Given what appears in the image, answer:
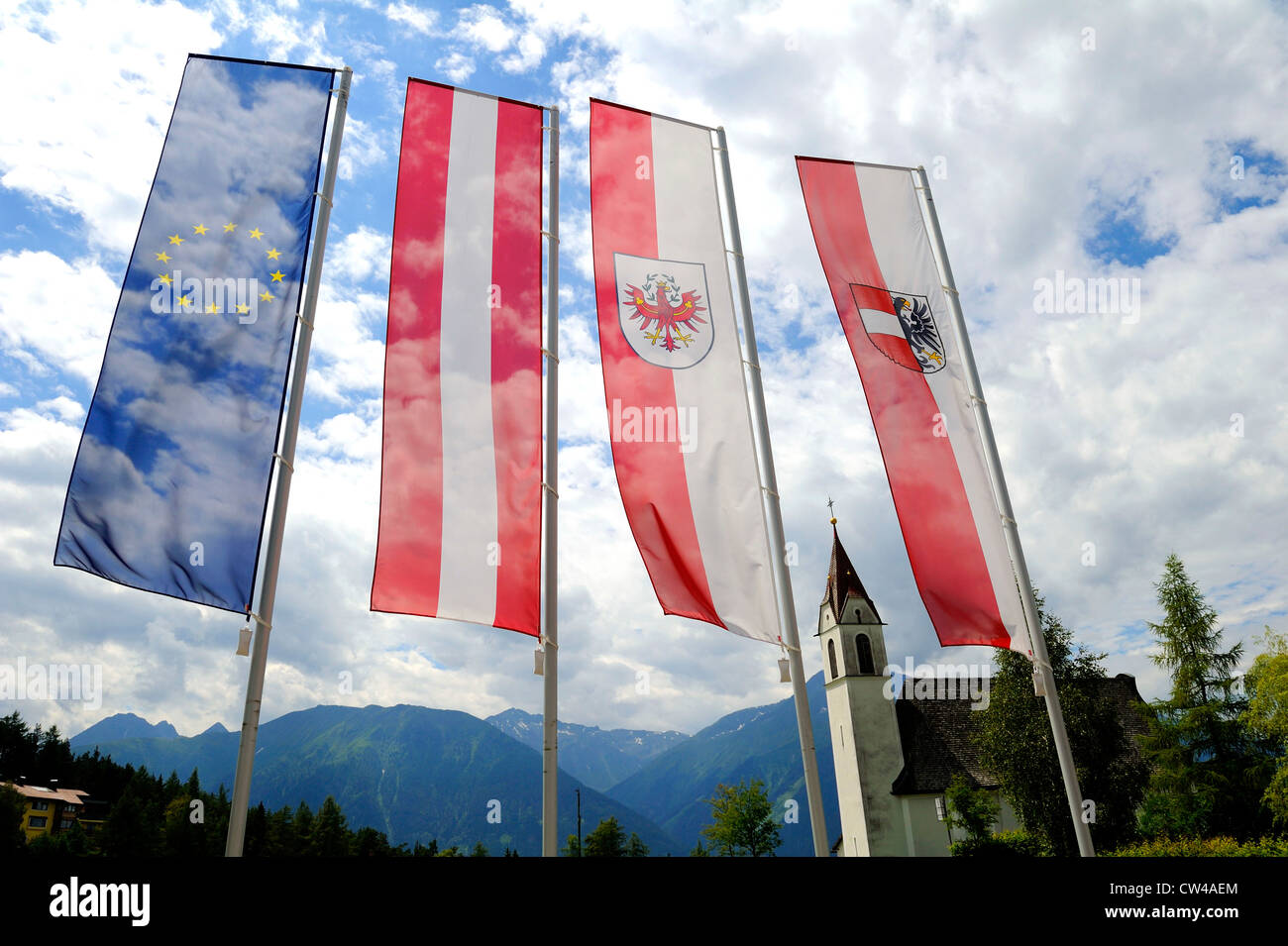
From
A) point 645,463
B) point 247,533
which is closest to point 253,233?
point 247,533

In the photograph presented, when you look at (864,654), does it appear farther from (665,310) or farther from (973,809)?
(665,310)

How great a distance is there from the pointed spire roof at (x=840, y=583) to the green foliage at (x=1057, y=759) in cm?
1921

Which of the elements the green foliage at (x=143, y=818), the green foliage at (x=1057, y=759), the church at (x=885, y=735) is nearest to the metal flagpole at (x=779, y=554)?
the green foliage at (x=1057, y=759)

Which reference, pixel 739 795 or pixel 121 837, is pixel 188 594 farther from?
pixel 121 837

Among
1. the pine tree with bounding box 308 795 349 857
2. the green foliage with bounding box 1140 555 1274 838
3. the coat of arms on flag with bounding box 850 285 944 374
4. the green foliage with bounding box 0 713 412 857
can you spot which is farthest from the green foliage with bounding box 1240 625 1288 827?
the pine tree with bounding box 308 795 349 857

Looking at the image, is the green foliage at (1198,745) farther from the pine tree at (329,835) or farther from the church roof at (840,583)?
the pine tree at (329,835)

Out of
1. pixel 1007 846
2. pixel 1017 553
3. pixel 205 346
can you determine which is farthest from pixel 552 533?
pixel 1007 846

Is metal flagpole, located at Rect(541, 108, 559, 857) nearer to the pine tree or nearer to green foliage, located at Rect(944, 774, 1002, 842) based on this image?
green foliage, located at Rect(944, 774, 1002, 842)

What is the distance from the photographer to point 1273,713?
30.6 meters

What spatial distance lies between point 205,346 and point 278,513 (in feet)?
7.45

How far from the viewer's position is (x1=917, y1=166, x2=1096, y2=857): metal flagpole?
10.2 m

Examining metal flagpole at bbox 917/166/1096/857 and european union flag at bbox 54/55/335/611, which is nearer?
european union flag at bbox 54/55/335/611

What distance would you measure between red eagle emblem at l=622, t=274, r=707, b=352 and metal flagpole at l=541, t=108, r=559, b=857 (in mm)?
→ 1225
